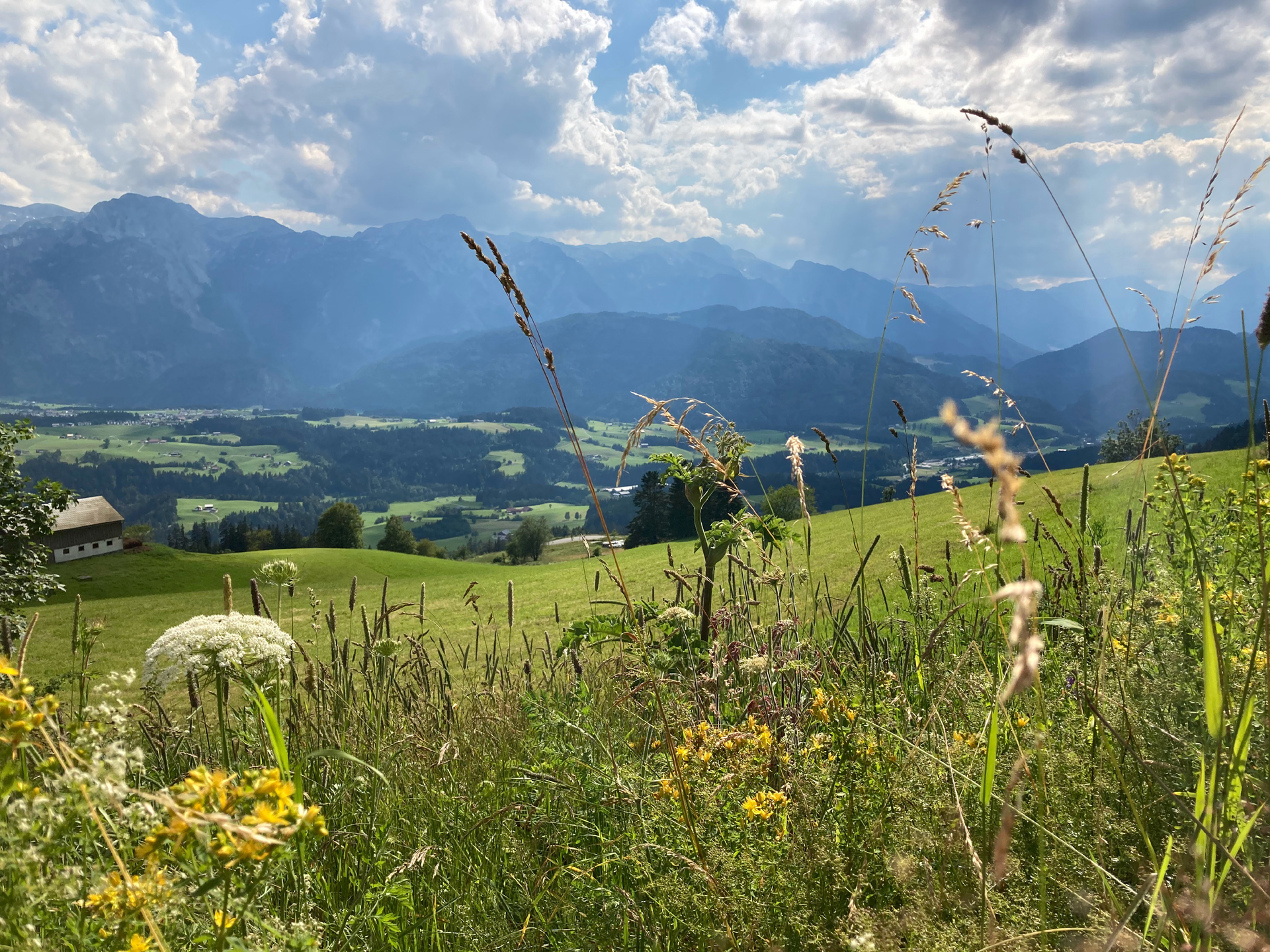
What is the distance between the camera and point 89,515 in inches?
2329

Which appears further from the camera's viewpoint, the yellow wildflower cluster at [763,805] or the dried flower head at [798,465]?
the dried flower head at [798,465]

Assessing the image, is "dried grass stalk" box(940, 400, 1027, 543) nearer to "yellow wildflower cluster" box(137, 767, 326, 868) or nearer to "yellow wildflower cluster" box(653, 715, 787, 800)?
"yellow wildflower cluster" box(137, 767, 326, 868)

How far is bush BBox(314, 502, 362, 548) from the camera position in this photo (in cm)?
7062

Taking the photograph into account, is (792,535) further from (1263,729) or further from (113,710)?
(113,710)

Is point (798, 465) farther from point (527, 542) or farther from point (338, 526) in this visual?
point (527, 542)

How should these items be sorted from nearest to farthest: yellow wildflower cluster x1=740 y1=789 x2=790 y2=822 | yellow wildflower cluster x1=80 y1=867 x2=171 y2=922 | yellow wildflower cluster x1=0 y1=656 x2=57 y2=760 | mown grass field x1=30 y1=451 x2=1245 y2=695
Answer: yellow wildflower cluster x1=0 y1=656 x2=57 y2=760, yellow wildflower cluster x1=80 y1=867 x2=171 y2=922, yellow wildflower cluster x1=740 y1=789 x2=790 y2=822, mown grass field x1=30 y1=451 x2=1245 y2=695

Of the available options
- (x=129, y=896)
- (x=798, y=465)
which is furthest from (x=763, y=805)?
(x=129, y=896)

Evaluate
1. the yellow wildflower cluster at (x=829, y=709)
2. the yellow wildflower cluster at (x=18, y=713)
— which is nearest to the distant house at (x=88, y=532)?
the yellow wildflower cluster at (x=829, y=709)

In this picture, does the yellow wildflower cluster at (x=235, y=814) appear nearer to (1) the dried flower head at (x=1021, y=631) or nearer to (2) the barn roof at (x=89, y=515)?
(1) the dried flower head at (x=1021, y=631)

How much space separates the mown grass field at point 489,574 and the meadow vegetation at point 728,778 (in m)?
0.47

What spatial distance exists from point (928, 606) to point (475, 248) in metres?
2.53

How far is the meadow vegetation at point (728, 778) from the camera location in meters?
1.00

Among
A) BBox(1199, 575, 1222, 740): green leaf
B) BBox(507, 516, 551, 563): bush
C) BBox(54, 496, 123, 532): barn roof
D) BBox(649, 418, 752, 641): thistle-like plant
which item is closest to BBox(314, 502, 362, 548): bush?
BBox(507, 516, 551, 563): bush

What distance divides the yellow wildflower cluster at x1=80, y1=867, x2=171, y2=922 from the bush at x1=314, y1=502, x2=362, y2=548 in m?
74.5
